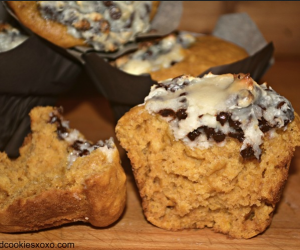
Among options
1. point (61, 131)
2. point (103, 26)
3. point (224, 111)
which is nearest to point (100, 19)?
point (103, 26)

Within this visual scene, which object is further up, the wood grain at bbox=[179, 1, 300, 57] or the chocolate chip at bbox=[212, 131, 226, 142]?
the chocolate chip at bbox=[212, 131, 226, 142]

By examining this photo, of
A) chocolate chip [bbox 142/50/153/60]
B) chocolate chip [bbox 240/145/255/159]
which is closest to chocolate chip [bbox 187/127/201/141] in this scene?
chocolate chip [bbox 240/145/255/159]

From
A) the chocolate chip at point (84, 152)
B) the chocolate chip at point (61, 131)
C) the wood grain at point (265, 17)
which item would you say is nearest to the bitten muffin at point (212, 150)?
the chocolate chip at point (84, 152)

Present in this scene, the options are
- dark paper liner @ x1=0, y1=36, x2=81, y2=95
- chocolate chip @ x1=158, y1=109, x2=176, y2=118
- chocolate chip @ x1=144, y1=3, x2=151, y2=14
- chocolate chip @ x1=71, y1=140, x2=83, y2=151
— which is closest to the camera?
chocolate chip @ x1=158, y1=109, x2=176, y2=118

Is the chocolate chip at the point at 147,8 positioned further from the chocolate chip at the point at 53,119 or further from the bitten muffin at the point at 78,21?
the chocolate chip at the point at 53,119

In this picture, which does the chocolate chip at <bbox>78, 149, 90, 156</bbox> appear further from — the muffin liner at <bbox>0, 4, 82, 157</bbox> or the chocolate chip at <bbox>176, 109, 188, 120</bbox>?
the muffin liner at <bbox>0, 4, 82, 157</bbox>

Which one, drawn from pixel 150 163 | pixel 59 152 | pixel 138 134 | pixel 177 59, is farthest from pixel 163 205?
pixel 177 59
